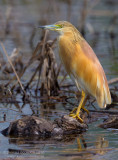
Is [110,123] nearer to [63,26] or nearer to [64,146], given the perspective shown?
[64,146]

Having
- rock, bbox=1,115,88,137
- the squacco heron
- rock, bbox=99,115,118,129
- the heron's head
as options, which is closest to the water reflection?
rock, bbox=1,115,88,137

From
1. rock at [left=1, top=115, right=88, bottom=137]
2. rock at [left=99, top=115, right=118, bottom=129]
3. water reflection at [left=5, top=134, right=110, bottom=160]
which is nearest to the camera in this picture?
water reflection at [left=5, top=134, right=110, bottom=160]

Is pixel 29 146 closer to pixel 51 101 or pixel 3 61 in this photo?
pixel 51 101

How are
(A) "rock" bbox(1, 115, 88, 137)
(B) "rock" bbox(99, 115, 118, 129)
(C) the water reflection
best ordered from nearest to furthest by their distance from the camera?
(C) the water reflection < (A) "rock" bbox(1, 115, 88, 137) < (B) "rock" bbox(99, 115, 118, 129)

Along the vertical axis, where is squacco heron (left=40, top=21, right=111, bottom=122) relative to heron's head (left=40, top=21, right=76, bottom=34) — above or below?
below

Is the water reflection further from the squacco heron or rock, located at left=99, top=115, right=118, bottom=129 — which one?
the squacco heron

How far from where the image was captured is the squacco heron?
441cm

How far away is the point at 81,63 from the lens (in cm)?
442

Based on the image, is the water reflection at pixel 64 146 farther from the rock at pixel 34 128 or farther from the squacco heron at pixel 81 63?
the squacco heron at pixel 81 63

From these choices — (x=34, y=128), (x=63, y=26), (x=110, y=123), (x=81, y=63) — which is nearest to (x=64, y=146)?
(x=34, y=128)

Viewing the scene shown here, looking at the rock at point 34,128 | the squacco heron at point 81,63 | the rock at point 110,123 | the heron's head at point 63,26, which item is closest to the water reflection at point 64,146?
the rock at point 34,128

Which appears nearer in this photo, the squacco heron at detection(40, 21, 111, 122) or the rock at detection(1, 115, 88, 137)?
the rock at detection(1, 115, 88, 137)

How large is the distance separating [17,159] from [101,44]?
725cm

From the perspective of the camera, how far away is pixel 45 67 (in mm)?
5492
